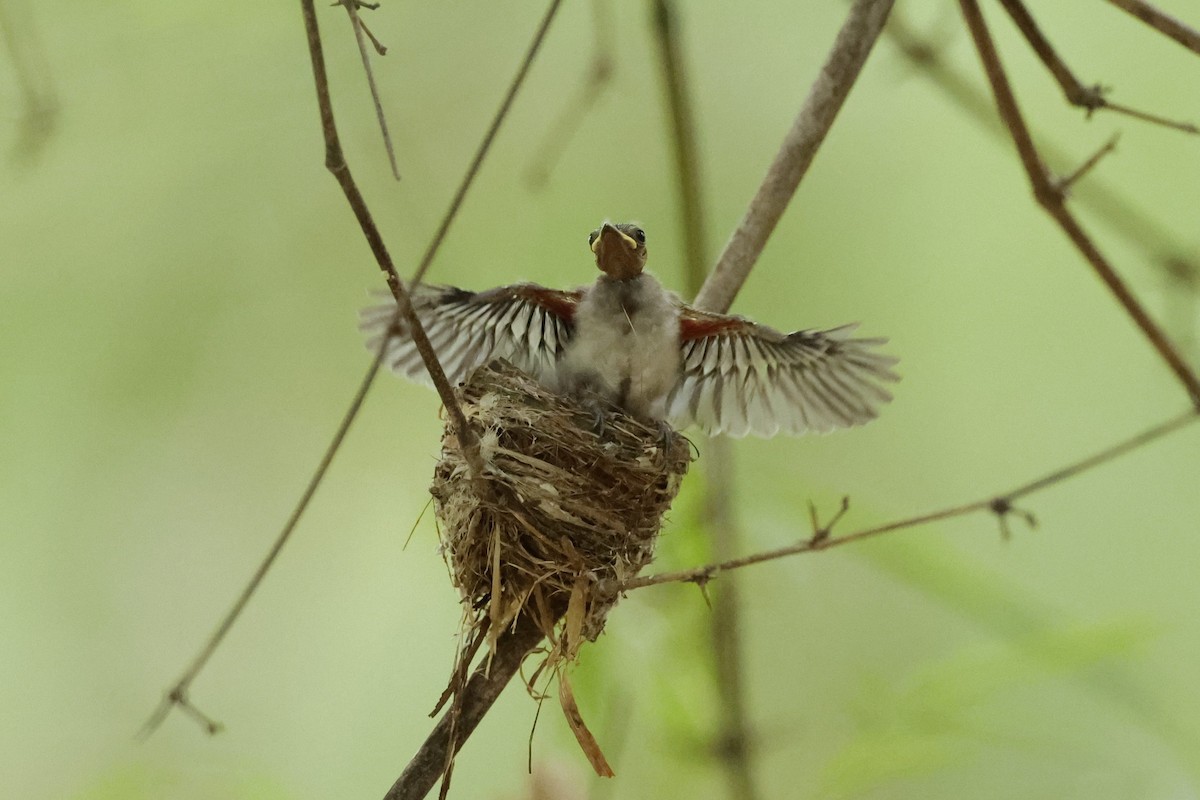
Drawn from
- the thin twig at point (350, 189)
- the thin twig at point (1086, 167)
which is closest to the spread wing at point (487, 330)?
the thin twig at point (350, 189)

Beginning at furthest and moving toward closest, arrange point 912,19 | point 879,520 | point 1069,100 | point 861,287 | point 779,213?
point 861,287, point 912,19, point 879,520, point 779,213, point 1069,100

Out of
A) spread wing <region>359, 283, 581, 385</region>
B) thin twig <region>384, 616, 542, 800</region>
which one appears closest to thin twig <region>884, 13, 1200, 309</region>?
spread wing <region>359, 283, 581, 385</region>

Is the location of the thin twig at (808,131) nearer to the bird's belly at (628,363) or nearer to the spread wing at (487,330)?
the bird's belly at (628,363)

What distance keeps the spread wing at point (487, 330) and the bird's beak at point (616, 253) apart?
0.10 meters

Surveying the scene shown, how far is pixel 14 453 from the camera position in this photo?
2.88 metres

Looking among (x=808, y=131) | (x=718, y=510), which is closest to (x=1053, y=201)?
(x=808, y=131)

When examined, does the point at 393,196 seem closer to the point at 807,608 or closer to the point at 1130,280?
the point at 807,608

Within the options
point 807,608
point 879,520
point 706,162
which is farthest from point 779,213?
point 807,608

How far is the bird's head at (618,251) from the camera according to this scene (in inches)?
79.2

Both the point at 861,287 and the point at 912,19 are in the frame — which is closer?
the point at 912,19

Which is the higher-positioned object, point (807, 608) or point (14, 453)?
point (807, 608)

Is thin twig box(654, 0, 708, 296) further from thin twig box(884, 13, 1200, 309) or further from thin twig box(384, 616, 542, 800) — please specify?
thin twig box(384, 616, 542, 800)

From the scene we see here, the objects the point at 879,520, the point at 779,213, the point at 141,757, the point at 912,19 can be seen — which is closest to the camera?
the point at 779,213

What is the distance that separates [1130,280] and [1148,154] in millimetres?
358
